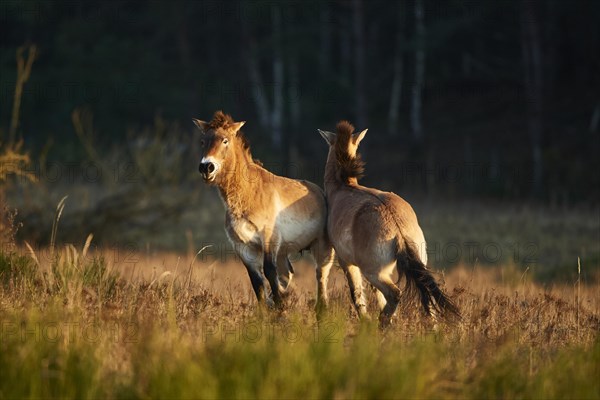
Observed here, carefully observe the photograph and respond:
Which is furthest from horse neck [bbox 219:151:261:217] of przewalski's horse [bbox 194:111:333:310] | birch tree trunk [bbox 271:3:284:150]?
birch tree trunk [bbox 271:3:284:150]

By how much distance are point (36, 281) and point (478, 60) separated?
3942 cm

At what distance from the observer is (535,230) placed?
22906 millimetres

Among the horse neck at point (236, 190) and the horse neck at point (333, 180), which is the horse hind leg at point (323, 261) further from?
the horse neck at point (236, 190)

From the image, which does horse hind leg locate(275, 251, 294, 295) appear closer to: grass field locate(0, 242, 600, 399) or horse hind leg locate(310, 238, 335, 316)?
horse hind leg locate(310, 238, 335, 316)

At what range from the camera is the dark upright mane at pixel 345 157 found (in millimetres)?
9641

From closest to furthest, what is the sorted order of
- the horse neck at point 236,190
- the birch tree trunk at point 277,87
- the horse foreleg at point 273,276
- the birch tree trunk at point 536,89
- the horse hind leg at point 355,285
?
the horse hind leg at point 355,285 < the horse foreleg at point 273,276 < the horse neck at point 236,190 < the birch tree trunk at point 536,89 < the birch tree trunk at point 277,87

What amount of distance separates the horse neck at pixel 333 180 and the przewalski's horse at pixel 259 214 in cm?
31

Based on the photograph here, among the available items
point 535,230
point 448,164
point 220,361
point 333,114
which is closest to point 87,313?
point 220,361

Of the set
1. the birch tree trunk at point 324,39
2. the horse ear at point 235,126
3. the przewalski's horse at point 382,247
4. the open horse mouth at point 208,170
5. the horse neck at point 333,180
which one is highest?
the birch tree trunk at point 324,39

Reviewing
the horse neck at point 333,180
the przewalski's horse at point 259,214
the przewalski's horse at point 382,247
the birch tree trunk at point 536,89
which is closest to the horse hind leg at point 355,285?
the przewalski's horse at point 382,247

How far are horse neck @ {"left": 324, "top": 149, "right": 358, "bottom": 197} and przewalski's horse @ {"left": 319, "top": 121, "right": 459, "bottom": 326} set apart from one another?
0.33m

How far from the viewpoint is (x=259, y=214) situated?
9102mm

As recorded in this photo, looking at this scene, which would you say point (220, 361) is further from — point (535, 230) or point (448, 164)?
point (448, 164)

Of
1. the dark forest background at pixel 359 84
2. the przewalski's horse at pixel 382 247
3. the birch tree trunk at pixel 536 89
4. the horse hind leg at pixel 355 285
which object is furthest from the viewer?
the dark forest background at pixel 359 84
